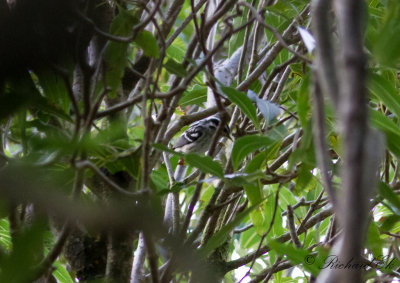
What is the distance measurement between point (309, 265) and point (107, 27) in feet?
3.02

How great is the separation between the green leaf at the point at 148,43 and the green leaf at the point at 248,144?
29 cm

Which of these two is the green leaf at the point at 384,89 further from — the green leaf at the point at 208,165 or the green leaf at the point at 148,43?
the green leaf at the point at 148,43

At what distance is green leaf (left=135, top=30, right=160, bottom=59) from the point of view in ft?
4.03

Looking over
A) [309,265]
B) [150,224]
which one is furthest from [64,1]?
[309,265]

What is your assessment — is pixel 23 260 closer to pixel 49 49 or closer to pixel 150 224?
pixel 150 224

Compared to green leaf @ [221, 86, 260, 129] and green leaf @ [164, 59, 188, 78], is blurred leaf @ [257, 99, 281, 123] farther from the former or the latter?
green leaf @ [164, 59, 188, 78]

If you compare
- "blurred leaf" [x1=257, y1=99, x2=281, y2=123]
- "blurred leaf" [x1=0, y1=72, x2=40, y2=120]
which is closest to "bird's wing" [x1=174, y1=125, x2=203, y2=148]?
"blurred leaf" [x1=257, y1=99, x2=281, y2=123]

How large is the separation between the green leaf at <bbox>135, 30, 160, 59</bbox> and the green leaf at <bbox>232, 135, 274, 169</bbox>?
29cm

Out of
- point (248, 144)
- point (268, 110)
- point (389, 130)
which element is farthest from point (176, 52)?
point (389, 130)

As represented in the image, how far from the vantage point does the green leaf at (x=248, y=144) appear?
1.18m

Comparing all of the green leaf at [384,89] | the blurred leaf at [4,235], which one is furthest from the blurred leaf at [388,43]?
the blurred leaf at [4,235]

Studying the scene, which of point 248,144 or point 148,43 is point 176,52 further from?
point 248,144

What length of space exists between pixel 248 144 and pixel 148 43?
1.12 feet

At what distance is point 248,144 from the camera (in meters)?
1.21
